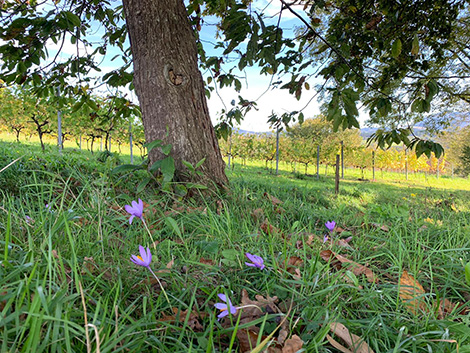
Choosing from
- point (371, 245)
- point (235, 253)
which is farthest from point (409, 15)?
point (235, 253)

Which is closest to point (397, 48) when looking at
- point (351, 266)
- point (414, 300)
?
point (351, 266)

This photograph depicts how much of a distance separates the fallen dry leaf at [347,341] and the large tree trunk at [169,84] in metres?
1.65

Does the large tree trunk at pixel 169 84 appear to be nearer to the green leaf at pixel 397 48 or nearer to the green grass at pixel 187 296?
the green grass at pixel 187 296

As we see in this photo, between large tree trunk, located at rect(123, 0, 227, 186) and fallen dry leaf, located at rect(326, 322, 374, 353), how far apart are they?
165cm

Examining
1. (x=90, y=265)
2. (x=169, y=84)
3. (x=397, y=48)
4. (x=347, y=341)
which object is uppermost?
(x=397, y=48)

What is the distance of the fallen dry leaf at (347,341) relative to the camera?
2.47ft

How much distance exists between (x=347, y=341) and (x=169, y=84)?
2119 mm

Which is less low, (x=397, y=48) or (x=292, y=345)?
(x=397, y=48)

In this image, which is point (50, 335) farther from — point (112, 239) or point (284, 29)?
point (284, 29)

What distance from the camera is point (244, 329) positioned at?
77cm

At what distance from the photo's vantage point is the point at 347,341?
0.78m

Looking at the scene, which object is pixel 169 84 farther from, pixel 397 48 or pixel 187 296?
pixel 397 48

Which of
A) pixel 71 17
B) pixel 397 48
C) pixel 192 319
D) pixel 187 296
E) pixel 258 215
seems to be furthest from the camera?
pixel 397 48

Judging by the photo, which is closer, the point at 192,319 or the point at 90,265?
the point at 192,319
